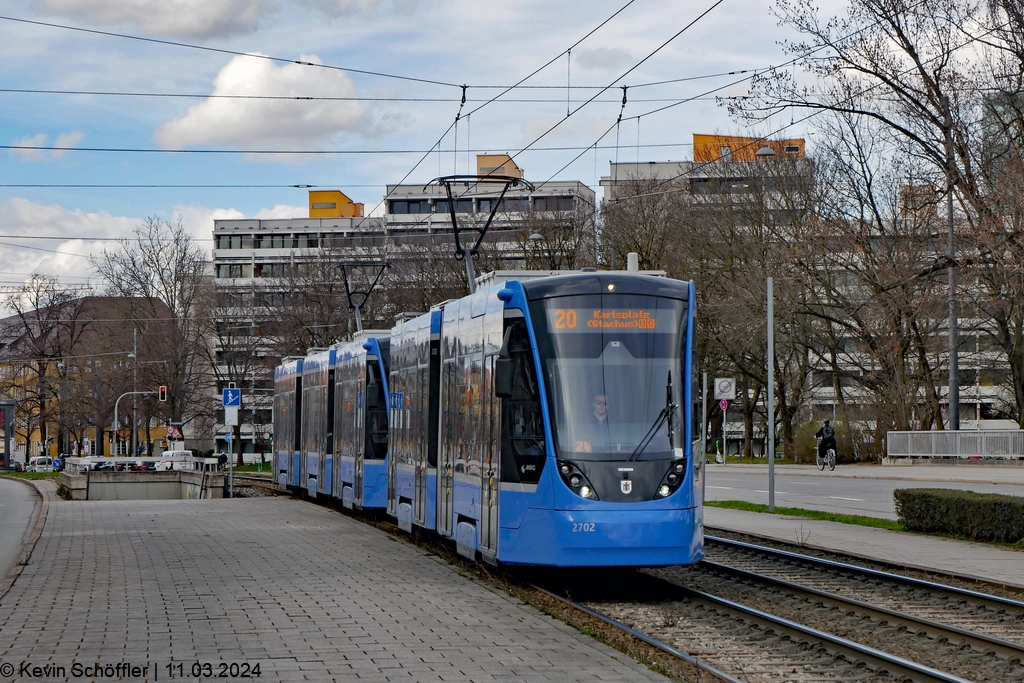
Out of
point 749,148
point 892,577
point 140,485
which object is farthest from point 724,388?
point 140,485

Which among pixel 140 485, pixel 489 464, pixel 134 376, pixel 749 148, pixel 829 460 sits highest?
pixel 749 148

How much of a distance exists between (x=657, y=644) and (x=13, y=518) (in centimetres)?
2270

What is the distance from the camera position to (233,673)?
8.32 m

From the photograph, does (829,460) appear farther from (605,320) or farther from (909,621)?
(909,621)

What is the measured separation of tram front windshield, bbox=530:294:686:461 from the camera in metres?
12.6

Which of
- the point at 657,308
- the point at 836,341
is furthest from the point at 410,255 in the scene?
the point at 657,308

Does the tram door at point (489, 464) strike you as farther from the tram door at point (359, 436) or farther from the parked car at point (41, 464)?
the parked car at point (41, 464)

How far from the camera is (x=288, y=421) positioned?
3512 cm

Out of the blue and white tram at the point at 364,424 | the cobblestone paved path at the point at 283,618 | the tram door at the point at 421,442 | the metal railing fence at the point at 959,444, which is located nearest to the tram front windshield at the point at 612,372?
the cobblestone paved path at the point at 283,618

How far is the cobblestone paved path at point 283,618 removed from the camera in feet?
28.5

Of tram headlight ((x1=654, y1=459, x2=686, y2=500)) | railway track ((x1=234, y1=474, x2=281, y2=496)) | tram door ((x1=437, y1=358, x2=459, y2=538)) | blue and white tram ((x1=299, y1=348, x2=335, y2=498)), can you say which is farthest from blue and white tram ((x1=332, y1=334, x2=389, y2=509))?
railway track ((x1=234, y1=474, x2=281, y2=496))

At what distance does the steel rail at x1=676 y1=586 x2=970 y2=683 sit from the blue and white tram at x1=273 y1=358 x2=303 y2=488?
2224 cm

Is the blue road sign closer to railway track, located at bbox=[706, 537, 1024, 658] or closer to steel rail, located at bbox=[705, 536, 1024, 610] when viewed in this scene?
steel rail, located at bbox=[705, 536, 1024, 610]

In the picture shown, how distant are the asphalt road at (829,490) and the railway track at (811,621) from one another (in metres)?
10.2
